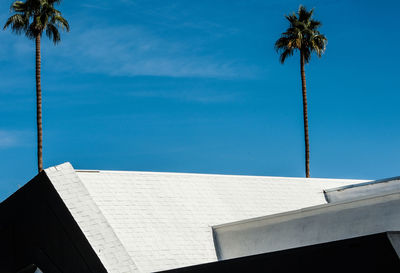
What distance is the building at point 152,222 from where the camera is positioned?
14.9 metres

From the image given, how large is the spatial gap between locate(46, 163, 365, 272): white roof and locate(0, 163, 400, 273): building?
31 millimetres

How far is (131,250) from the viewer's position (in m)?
15.5

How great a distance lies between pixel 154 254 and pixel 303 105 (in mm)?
21895

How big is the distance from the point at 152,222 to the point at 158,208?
70 centimetres

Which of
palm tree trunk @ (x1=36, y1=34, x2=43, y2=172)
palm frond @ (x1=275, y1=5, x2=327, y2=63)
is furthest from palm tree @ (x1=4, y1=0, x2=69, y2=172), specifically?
palm frond @ (x1=275, y1=5, x2=327, y2=63)

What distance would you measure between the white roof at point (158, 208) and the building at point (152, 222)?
0.03 metres

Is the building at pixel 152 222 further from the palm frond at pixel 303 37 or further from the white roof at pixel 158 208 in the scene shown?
the palm frond at pixel 303 37

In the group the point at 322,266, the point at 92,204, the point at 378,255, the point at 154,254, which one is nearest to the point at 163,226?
the point at 154,254

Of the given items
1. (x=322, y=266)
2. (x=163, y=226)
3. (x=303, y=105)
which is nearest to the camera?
(x=322, y=266)

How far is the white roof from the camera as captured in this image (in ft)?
49.4

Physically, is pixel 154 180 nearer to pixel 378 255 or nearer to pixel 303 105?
pixel 378 255

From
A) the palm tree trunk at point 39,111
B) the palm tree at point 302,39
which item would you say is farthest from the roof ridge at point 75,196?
the palm tree at point 302,39

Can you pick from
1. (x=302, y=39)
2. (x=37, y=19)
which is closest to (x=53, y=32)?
(x=37, y=19)

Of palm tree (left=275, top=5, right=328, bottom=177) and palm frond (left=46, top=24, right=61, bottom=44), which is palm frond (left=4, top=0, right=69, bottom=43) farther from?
palm tree (left=275, top=5, right=328, bottom=177)
